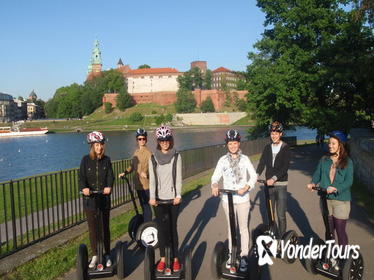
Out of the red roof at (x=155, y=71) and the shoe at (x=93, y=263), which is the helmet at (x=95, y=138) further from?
the red roof at (x=155, y=71)

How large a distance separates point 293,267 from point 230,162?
169 centimetres

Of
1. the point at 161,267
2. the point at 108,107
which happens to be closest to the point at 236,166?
the point at 161,267

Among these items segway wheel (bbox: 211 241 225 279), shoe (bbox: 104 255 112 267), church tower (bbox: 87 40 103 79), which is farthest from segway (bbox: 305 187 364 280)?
church tower (bbox: 87 40 103 79)

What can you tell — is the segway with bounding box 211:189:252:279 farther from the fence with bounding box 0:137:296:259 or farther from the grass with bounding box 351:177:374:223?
the grass with bounding box 351:177:374:223

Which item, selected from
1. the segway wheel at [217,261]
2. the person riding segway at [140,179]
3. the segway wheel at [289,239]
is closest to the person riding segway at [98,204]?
the person riding segway at [140,179]

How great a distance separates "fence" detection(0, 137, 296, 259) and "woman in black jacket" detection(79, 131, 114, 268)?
5.58ft

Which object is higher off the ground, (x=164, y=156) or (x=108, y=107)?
(x=108, y=107)

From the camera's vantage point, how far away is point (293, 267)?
203 inches

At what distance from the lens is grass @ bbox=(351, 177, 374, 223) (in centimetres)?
813

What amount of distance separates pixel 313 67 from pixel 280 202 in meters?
16.1

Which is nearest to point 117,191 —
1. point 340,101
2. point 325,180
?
point 325,180

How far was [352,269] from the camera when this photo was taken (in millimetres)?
4363

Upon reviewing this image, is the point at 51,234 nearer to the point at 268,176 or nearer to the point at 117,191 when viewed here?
the point at 117,191

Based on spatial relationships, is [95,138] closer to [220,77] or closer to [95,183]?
[95,183]
